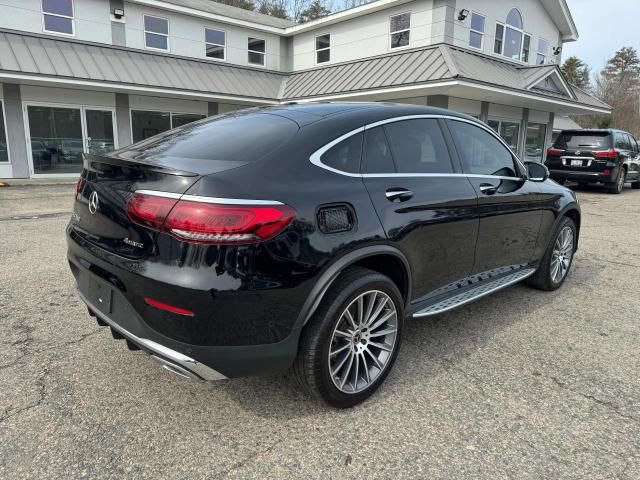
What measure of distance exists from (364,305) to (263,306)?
72cm

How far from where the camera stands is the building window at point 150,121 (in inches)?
623

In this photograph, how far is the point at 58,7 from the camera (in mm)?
14172

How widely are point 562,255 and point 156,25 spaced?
1629 centimetres

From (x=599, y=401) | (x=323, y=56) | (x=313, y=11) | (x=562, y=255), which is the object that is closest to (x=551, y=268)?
(x=562, y=255)

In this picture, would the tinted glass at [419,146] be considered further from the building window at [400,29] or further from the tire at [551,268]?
the building window at [400,29]

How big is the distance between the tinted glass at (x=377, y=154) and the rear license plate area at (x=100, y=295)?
1553 millimetres

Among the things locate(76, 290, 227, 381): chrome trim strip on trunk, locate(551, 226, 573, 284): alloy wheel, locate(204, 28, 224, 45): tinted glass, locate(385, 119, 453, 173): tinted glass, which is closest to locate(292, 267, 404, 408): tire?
locate(76, 290, 227, 381): chrome trim strip on trunk

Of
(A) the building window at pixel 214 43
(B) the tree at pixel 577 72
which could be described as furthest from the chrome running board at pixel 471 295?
(B) the tree at pixel 577 72

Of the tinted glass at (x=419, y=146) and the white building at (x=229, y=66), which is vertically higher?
the white building at (x=229, y=66)

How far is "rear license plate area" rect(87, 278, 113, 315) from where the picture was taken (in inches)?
93.3

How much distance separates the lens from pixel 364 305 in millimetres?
2621

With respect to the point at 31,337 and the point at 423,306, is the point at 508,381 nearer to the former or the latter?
the point at 423,306

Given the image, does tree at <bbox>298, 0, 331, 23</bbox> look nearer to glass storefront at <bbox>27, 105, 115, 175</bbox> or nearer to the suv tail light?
glass storefront at <bbox>27, 105, 115, 175</bbox>

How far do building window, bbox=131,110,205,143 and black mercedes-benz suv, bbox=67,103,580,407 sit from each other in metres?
14.2
